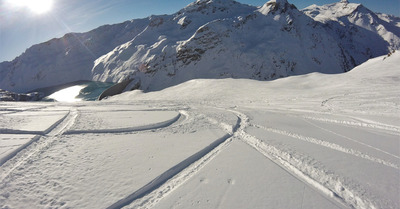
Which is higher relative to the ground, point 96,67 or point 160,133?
point 96,67

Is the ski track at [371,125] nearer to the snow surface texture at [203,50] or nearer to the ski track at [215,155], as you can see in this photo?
the ski track at [215,155]

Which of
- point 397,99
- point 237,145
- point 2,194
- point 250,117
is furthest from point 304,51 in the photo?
point 2,194

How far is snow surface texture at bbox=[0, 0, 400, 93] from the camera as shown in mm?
45562

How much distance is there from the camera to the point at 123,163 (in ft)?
11.5

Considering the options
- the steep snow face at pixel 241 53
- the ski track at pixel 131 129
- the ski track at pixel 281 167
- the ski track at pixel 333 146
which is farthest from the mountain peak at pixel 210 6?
the ski track at pixel 281 167

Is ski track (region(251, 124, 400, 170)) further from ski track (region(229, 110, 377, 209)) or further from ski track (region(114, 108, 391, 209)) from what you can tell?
ski track (region(229, 110, 377, 209))

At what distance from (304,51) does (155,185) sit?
174 ft

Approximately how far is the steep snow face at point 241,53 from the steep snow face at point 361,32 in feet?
78.8

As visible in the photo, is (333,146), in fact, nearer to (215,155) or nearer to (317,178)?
(317,178)

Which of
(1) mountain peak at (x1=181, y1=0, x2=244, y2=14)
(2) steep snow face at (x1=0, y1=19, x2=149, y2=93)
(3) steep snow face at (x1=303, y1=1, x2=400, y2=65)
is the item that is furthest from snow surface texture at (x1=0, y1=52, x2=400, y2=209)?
(3) steep snow face at (x1=303, y1=1, x2=400, y2=65)

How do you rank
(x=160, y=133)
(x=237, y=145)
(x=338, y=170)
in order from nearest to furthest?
(x=338, y=170)
(x=237, y=145)
(x=160, y=133)

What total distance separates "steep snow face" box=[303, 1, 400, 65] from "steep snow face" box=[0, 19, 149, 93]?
7808 centimetres

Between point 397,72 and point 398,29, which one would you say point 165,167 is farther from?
point 398,29

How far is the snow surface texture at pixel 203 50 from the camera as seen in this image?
45.6 m
